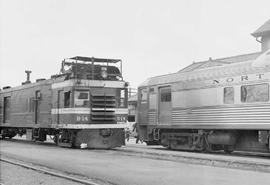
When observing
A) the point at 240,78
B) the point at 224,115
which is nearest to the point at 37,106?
the point at 224,115

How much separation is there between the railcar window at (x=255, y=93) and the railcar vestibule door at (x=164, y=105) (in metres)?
4.48

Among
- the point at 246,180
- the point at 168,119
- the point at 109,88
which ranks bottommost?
the point at 246,180

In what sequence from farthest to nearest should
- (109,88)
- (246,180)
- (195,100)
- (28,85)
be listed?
(28,85)
(109,88)
(195,100)
(246,180)

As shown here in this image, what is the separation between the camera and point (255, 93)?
1641 centimetres

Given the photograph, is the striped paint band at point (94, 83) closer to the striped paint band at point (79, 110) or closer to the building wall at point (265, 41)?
the striped paint band at point (79, 110)

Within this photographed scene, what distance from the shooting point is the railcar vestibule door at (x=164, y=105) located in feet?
67.5

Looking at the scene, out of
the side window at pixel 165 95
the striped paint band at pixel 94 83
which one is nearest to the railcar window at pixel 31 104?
the striped paint band at pixel 94 83

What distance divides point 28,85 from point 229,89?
12.7 meters

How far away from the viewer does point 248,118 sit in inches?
653

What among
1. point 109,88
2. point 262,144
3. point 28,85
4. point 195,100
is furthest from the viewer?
point 28,85

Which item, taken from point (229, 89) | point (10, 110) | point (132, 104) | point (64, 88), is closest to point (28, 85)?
point (10, 110)

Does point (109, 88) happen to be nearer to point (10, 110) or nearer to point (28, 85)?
point (28, 85)

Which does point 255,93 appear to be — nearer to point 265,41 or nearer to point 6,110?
point 6,110

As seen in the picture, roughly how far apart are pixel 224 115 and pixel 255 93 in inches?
69.0
